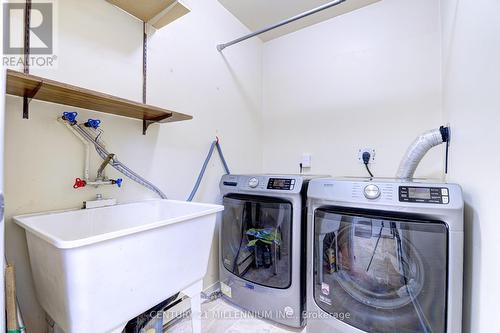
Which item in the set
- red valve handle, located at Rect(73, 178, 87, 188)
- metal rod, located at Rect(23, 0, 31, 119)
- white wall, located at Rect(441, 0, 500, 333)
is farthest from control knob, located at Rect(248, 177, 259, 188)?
metal rod, located at Rect(23, 0, 31, 119)

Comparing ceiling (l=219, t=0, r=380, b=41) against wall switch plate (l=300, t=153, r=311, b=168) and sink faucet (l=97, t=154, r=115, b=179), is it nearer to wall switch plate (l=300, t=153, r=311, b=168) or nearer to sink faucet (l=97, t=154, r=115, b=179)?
wall switch plate (l=300, t=153, r=311, b=168)

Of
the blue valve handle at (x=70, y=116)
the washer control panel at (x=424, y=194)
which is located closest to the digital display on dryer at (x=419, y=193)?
the washer control panel at (x=424, y=194)

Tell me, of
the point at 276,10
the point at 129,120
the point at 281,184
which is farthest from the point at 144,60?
the point at 276,10

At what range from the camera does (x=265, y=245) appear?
1.55 meters

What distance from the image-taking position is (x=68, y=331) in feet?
2.34

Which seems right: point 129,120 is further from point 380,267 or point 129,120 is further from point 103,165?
point 380,267

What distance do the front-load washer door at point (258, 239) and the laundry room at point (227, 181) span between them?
1 centimetres

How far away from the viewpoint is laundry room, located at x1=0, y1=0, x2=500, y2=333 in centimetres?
80

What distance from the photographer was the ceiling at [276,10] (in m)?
1.89

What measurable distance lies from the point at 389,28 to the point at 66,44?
2168mm

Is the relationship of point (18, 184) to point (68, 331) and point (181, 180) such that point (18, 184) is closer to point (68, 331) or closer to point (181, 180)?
point (68, 331)

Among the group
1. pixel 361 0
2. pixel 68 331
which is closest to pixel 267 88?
pixel 361 0

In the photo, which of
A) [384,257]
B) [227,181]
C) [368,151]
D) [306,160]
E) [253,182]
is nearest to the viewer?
[384,257]

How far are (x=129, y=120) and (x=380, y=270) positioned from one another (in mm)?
1497
